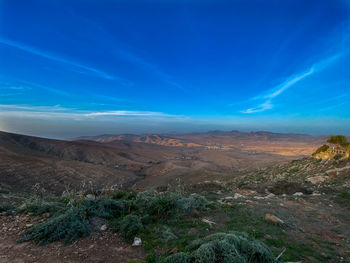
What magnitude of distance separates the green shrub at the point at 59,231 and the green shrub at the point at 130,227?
828 mm

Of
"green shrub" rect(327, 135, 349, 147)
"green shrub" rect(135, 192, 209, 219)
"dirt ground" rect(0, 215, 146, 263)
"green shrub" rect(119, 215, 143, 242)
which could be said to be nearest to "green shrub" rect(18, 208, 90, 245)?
"dirt ground" rect(0, 215, 146, 263)

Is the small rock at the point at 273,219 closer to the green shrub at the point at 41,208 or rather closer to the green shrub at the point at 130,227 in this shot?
the green shrub at the point at 130,227

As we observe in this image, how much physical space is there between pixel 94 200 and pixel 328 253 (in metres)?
6.35

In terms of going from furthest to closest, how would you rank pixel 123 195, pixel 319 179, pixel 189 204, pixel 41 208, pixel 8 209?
1. pixel 319 179
2. pixel 123 195
3. pixel 189 204
4. pixel 8 209
5. pixel 41 208

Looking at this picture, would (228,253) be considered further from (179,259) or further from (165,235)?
(165,235)

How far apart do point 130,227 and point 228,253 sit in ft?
8.22

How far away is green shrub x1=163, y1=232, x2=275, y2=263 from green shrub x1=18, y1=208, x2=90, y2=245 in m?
2.37

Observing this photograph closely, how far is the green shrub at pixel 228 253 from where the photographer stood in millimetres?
3066

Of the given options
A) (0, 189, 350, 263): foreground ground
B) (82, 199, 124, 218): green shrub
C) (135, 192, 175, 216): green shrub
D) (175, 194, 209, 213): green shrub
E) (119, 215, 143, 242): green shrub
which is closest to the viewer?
(0, 189, 350, 263): foreground ground

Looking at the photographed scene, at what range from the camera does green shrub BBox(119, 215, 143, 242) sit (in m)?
4.36

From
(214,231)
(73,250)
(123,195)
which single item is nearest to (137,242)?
(73,250)

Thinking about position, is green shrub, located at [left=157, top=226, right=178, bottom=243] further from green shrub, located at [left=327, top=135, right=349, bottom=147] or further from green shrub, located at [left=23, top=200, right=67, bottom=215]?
green shrub, located at [left=327, top=135, right=349, bottom=147]

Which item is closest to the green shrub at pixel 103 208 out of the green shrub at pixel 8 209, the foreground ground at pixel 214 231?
the foreground ground at pixel 214 231

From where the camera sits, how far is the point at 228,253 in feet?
10.4
